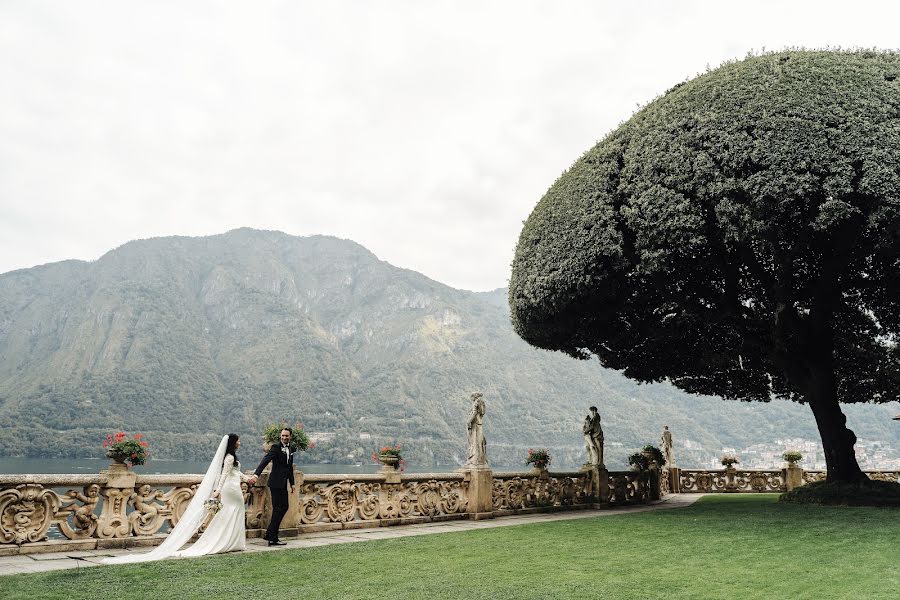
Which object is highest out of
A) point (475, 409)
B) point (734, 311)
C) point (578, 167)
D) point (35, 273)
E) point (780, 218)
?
point (35, 273)

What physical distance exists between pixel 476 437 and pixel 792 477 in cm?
1734

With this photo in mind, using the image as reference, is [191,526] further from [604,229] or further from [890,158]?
[890,158]

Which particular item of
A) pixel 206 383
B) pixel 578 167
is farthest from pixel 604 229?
pixel 206 383

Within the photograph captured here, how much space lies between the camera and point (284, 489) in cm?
1094

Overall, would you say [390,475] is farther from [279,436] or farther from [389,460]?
[279,436]

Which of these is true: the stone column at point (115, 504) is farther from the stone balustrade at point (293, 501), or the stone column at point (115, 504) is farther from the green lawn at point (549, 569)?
the green lawn at point (549, 569)

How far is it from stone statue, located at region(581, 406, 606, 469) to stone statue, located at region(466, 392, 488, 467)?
4.93m

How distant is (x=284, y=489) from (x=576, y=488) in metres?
10.8

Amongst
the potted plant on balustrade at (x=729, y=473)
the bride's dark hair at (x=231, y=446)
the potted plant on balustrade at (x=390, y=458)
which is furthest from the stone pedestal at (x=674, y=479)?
the bride's dark hair at (x=231, y=446)

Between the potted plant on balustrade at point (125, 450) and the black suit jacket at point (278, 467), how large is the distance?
200 cm

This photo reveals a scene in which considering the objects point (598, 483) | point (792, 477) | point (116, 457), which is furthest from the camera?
point (792, 477)

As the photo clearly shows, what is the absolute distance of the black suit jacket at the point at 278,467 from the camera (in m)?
10.9

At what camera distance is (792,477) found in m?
25.7

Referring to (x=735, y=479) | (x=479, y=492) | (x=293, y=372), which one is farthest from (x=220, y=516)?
(x=293, y=372)
